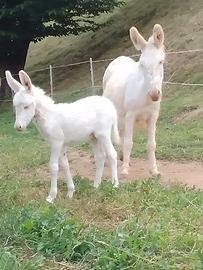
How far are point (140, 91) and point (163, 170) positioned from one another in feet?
4.15

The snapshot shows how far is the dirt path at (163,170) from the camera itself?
850 centimetres

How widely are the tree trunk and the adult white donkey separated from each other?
13068 mm

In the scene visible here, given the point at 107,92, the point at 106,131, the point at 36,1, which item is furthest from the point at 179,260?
the point at 36,1

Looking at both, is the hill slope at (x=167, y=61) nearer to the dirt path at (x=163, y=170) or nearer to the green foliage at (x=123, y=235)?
the dirt path at (x=163, y=170)

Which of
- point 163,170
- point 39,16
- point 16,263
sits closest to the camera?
point 16,263

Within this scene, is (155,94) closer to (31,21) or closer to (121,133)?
(121,133)

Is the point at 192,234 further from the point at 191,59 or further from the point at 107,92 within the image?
the point at 191,59

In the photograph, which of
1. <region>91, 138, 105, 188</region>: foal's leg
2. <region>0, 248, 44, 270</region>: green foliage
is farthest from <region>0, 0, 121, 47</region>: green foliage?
<region>0, 248, 44, 270</region>: green foliage

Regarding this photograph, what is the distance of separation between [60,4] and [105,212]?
53.1 feet

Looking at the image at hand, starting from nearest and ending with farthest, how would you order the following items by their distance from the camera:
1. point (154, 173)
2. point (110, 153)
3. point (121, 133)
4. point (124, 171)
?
point (110, 153) → point (154, 173) → point (124, 171) → point (121, 133)

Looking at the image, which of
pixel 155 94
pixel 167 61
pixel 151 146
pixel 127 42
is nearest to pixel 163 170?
pixel 151 146

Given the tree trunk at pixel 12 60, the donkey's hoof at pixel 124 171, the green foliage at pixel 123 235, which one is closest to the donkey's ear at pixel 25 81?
the green foliage at pixel 123 235

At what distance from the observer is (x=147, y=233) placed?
16.7 feet

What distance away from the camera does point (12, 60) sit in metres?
23.2
